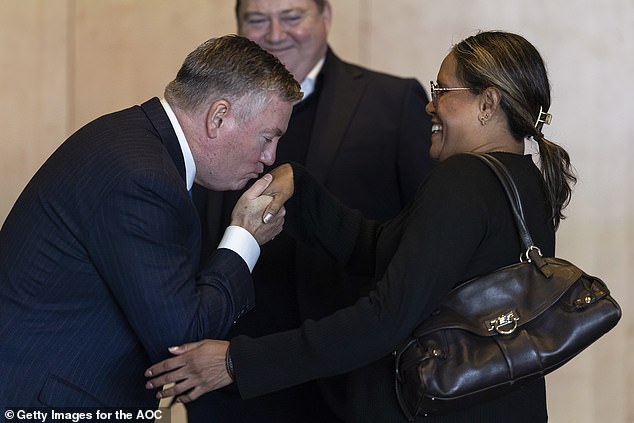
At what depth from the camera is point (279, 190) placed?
2.87 metres

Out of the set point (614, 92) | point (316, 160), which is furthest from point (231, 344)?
point (614, 92)

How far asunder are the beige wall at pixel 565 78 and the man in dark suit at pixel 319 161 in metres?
1.03

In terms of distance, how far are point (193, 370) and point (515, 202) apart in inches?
31.8

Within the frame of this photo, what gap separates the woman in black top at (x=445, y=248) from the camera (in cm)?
238

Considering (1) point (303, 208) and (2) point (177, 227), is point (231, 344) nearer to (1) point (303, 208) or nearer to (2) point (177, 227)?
(2) point (177, 227)

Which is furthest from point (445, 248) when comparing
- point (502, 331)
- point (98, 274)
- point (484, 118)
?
point (98, 274)

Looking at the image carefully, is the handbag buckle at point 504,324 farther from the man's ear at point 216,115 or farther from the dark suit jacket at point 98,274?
the man's ear at point 216,115

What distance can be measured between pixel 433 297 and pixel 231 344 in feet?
1.55

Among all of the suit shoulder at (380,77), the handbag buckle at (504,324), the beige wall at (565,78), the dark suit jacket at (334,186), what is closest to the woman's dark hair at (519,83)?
the handbag buckle at (504,324)

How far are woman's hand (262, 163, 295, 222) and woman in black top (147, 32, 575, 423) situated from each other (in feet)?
0.07

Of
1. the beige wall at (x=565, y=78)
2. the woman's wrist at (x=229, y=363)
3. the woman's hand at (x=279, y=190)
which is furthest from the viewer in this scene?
the beige wall at (x=565, y=78)

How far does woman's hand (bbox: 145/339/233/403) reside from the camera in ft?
8.00

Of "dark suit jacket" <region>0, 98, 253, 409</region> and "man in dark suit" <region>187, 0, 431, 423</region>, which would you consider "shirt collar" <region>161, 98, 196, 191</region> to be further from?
"man in dark suit" <region>187, 0, 431, 423</region>

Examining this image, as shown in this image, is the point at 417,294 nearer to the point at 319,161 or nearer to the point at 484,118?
the point at 484,118
